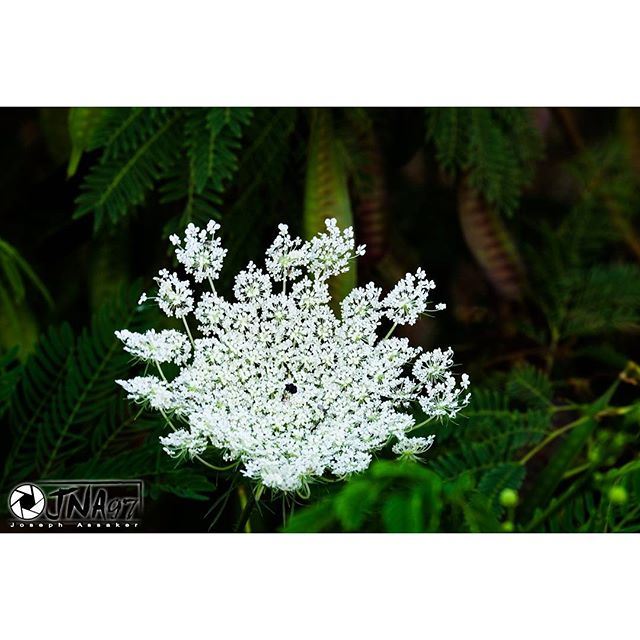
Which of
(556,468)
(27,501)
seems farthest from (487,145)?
(27,501)

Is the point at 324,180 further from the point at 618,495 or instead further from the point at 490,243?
the point at 618,495

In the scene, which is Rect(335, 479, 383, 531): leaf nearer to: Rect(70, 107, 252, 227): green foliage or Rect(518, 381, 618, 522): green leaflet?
Rect(518, 381, 618, 522): green leaflet

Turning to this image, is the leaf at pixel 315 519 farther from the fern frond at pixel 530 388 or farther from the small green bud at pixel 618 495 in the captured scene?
the fern frond at pixel 530 388

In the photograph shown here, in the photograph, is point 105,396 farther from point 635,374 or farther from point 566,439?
point 635,374

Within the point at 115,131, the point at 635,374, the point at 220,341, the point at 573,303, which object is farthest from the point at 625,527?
the point at 115,131

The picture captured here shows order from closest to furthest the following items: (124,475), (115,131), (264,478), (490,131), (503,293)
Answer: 1. (264,478)
2. (124,475)
3. (115,131)
4. (490,131)
5. (503,293)

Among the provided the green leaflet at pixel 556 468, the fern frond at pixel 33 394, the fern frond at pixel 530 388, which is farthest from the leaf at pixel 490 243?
the fern frond at pixel 33 394
